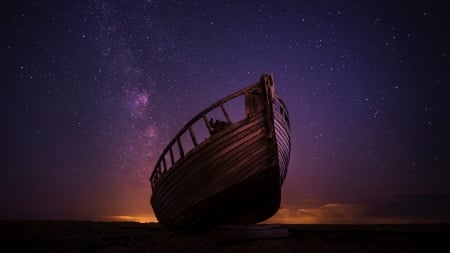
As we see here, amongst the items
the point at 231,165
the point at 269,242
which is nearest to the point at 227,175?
the point at 231,165

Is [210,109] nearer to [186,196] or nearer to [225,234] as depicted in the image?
[186,196]

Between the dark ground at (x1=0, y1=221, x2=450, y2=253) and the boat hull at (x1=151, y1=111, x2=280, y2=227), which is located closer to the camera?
the dark ground at (x1=0, y1=221, x2=450, y2=253)

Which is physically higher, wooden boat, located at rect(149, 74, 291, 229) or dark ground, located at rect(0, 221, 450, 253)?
wooden boat, located at rect(149, 74, 291, 229)

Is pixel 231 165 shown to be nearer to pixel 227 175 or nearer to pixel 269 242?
pixel 227 175

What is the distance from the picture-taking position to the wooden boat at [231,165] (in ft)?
25.2

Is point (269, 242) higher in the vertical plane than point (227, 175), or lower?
lower

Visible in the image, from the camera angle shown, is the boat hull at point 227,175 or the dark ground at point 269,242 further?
the boat hull at point 227,175

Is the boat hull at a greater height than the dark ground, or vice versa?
the boat hull

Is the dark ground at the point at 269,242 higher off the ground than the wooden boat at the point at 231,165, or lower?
lower

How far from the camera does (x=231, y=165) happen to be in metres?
7.65

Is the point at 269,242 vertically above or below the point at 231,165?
below

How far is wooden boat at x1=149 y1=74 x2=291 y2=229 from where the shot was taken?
25.2 feet

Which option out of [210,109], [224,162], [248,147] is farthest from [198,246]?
[210,109]

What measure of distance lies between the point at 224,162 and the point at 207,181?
0.68 metres
